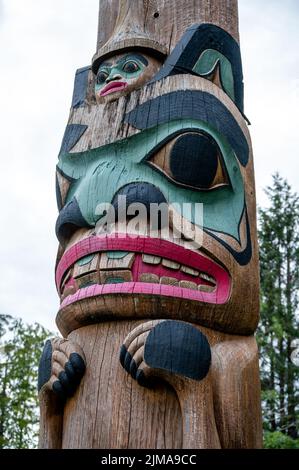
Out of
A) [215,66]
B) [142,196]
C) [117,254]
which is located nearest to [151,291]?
[117,254]

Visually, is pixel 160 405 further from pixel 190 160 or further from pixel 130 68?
pixel 130 68

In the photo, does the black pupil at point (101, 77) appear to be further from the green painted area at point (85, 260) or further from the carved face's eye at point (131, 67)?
the green painted area at point (85, 260)

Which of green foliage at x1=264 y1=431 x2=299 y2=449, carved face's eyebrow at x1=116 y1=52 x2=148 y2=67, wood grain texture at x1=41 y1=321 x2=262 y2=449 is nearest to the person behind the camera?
wood grain texture at x1=41 y1=321 x2=262 y2=449

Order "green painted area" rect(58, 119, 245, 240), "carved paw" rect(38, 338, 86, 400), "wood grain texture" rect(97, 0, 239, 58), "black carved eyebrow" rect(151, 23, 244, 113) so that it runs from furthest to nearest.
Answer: "wood grain texture" rect(97, 0, 239, 58) < "black carved eyebrow" rect(151, 23, 244, 113) < "green painted area" rect(58, 119, 245, 240) < "carved paw" rect(38, 338, 86, 400)

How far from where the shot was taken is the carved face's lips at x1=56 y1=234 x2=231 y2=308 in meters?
3.75

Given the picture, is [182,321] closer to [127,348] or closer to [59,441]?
[127,348]

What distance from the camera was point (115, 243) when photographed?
12.6ft

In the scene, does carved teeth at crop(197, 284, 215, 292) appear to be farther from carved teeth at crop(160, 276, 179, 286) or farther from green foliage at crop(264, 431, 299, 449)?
green foliage at crop(264, 431, 299, 449)

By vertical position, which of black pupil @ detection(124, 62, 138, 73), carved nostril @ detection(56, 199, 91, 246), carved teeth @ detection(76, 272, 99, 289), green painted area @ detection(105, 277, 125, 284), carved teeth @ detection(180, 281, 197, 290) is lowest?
carved teeth @ detection(180, 281, 197, 290)

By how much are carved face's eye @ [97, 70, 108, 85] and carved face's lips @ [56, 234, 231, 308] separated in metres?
1.60

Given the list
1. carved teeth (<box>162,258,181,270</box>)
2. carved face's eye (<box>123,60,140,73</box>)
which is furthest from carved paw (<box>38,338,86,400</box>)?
carved face's eye (<box>123,60,140,73</box>)

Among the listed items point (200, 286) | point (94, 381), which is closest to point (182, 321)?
point (200, 286)

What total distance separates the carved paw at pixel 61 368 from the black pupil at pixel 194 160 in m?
1.25
